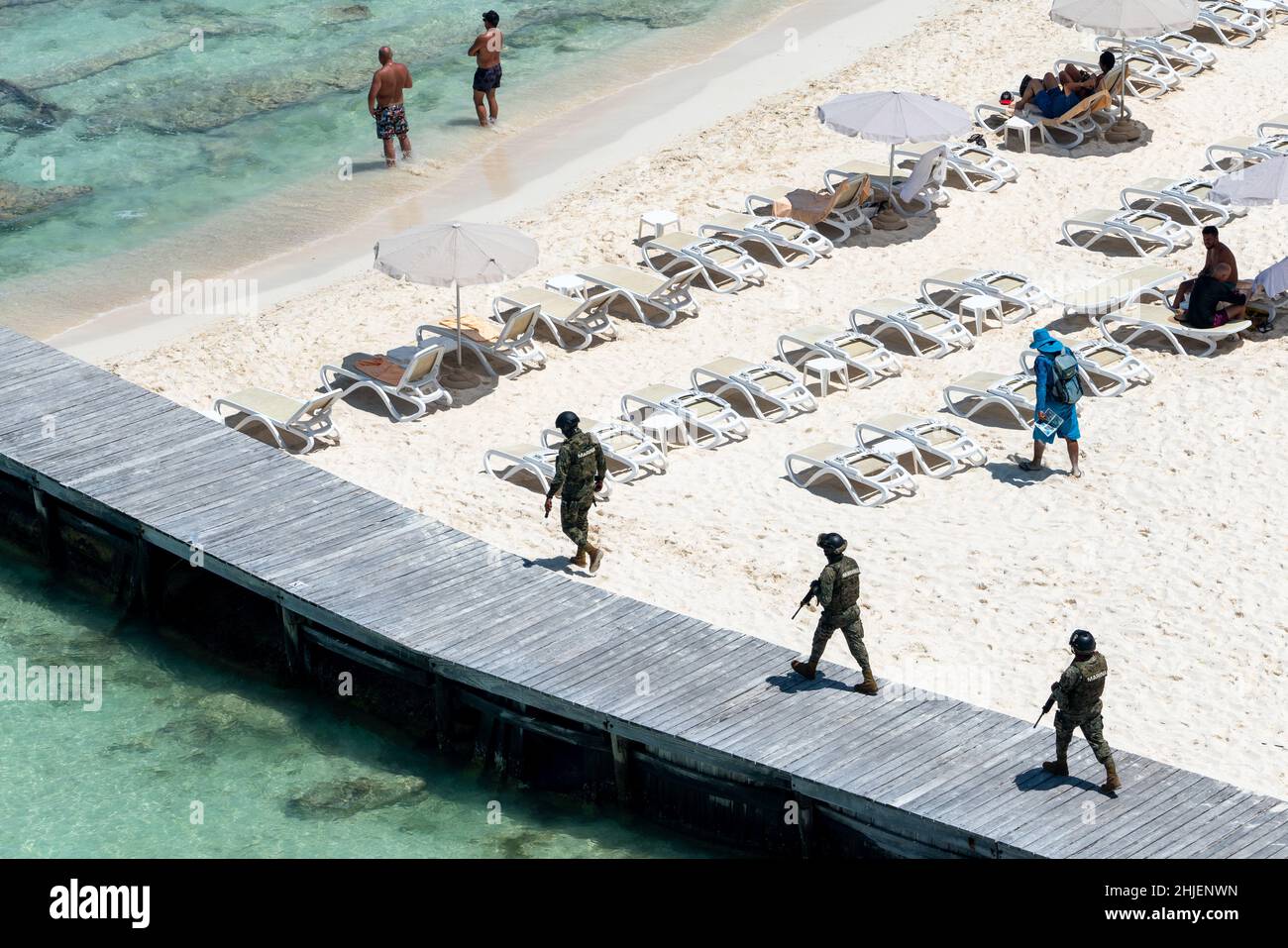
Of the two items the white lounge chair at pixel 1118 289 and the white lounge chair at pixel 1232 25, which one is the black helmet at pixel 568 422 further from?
the white lounge chair at pixel 1232 25

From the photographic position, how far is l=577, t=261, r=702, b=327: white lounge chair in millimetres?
22438

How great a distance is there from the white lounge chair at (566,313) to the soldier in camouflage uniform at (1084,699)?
30.0 ft

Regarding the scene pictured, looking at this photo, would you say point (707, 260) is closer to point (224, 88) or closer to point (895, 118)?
point (895, 118)

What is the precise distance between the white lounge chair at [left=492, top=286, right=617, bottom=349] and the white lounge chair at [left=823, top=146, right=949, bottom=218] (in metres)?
4.10

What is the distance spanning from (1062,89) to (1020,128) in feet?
3.47

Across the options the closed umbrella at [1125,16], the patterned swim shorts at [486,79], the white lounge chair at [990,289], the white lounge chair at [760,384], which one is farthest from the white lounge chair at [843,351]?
the patterned swim shorts at [486,79]

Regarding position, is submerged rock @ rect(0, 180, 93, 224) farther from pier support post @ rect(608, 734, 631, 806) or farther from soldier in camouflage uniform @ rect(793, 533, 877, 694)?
soldier in camouflage uniform @ rect(793, 533, 877, 694)

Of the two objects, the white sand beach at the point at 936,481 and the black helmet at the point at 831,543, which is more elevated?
the black helmet at the point at 831,543

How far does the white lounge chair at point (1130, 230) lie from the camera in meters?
23.8

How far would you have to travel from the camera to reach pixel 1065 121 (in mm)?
26859

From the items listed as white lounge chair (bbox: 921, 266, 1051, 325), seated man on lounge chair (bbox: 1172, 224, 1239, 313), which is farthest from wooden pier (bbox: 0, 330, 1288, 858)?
seated man on lounge chair (bbox: 1172, 224, 1239, 313)

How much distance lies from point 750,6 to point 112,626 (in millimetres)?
20146

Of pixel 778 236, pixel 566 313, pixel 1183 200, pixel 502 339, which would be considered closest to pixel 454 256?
pixel 502 339
